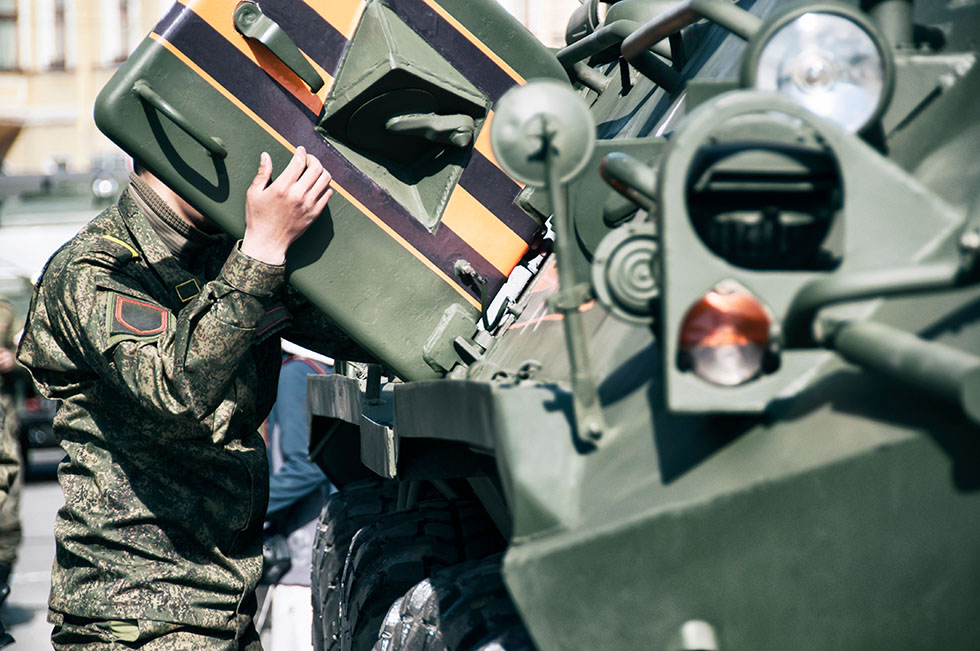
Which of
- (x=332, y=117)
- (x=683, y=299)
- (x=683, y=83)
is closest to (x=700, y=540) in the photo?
(x=683, y=299)

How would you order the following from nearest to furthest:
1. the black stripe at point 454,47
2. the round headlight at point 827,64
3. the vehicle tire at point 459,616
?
1. the round headlight at point 827,64
2. the vehicle tire at point 459,616
3. the black stripe at point 454,47

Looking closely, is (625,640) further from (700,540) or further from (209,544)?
(209,544)

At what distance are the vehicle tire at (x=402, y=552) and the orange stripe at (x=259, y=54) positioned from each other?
1.19 metres

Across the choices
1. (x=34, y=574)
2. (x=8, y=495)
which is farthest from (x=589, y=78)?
(x=34, y=574)

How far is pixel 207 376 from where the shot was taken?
2.77 m

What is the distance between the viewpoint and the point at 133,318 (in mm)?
2877

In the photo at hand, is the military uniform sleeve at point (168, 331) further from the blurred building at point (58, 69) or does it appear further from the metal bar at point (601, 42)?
the blurred building at point (58, 69)

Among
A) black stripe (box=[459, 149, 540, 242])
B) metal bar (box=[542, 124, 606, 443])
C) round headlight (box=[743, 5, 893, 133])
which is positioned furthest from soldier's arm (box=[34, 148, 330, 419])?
round headlight (box=[743, 5, 893, 133])

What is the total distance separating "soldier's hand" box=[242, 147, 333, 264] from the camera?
264cm

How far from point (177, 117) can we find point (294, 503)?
3.50 meters

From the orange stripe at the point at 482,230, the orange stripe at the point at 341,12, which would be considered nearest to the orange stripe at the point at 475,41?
the orange stripe at the point at 341,12

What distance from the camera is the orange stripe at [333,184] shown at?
2691 mm

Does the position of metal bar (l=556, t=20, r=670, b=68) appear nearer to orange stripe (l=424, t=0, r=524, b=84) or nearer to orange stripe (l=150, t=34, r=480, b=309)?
orange stripe (l=424, t=0, r=524, b=84)

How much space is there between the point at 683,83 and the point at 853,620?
1.43m
